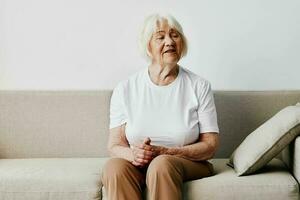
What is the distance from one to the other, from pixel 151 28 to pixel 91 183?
0.81 m

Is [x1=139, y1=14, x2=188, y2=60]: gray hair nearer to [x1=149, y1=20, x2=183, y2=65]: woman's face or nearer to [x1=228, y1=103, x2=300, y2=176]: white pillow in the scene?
[x1=149, y1=20, x2=183, y2=65]: woman's face

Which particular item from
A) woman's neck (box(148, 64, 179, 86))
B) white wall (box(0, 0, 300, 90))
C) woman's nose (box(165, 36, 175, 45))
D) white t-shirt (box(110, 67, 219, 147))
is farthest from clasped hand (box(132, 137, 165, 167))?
white wall (box(0, 0, 300, 90))

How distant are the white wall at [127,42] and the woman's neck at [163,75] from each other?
1.67ft

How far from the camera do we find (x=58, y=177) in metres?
2.27

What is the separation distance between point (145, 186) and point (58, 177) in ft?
1.32

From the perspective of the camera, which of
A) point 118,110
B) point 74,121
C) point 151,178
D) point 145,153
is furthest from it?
point 74,121

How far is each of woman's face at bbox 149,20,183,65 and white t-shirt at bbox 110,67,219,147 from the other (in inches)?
4.1

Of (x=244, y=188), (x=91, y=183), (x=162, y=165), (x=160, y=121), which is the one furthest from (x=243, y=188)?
(x=91, y=183)

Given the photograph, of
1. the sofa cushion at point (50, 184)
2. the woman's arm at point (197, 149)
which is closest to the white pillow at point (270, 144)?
the woman's arm at point (197, 149)

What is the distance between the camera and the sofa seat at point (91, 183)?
6.90ft

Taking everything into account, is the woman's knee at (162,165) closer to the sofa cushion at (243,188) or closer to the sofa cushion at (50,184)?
the sofa cushion at (243,188)

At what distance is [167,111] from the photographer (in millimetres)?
2402

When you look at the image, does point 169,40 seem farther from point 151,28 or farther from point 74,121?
point 74,121

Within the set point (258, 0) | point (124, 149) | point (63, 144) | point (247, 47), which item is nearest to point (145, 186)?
point (124, 149)
